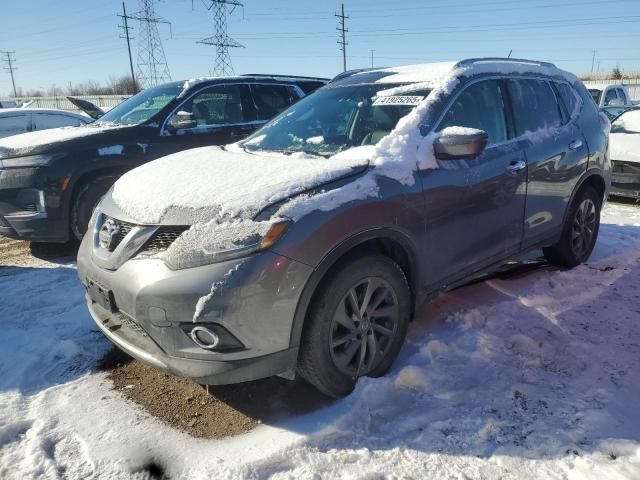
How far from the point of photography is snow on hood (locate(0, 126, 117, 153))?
4.96 meters

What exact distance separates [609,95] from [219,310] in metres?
14.3

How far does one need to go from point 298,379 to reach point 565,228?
9.45 feet

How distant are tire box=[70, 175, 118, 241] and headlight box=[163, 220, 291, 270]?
324 centimetres

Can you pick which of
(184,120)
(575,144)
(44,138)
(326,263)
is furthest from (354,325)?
(44,138)

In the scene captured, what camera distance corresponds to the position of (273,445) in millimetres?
2330

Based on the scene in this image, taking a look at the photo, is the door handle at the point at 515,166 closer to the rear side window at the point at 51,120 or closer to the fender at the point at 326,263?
the fender at the point at 326,263

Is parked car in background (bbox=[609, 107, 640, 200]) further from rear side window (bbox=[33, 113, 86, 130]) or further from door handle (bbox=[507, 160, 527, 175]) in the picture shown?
rear side window (bbox=[33, 113, 86, 130])

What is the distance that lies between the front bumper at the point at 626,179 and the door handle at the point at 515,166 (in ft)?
15.0

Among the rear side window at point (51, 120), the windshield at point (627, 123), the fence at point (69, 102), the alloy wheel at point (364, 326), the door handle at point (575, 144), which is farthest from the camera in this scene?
the fence at point (69, 102)

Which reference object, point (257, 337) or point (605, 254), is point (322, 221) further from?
point (605, 254)

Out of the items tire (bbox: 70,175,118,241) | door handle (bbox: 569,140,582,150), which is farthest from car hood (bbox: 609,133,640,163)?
tire (bbox: 70,175,118,241)

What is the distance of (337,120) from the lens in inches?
137

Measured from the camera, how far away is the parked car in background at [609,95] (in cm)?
1295

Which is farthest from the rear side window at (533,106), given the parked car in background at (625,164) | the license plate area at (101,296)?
the parked car in background at (625,164)
